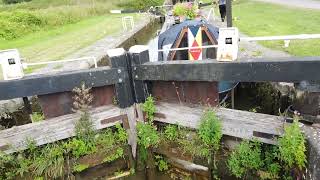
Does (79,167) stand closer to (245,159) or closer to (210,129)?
(210,129)

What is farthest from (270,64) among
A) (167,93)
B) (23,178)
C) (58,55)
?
(58,55)

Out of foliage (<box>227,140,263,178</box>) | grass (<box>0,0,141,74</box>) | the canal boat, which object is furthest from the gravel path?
foliage (<box>227,140,263,178</box>)

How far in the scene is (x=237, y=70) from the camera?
3920 mm

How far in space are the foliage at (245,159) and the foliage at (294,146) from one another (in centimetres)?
41

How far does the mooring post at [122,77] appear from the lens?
4445 millimetres

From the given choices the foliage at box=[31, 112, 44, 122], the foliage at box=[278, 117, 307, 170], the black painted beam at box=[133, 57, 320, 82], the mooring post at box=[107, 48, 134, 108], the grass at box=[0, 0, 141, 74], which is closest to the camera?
the foliage at box=[278, 117, 307, 170]

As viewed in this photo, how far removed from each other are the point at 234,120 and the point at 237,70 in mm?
647

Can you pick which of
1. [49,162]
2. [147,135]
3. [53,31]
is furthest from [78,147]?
[53,31]

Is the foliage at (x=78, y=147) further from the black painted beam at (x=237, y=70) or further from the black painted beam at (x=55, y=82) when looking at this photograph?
the black painted beam at (x=237, y=70)

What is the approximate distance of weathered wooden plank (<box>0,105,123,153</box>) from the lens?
4363 millimetres

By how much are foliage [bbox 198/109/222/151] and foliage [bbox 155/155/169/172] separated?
880 millimetres

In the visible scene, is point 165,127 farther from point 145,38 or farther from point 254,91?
point 145,38

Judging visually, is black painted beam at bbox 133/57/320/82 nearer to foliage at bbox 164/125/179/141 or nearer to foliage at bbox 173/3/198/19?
foliage at bbox 164/125/179/141

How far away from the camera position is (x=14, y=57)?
430 cm
